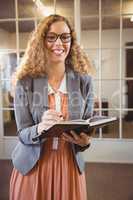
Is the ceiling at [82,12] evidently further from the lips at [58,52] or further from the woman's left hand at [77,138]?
the woman's left hand at [77,138]

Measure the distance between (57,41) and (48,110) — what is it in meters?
0.28

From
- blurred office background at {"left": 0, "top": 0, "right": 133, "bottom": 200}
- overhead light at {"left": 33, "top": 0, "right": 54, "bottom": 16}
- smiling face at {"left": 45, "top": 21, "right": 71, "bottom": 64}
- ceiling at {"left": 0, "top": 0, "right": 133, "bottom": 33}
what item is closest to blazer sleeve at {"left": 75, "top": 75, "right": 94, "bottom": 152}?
smiling face at {"left": 45, "top": 21, "right": 71, "bottom": 64}

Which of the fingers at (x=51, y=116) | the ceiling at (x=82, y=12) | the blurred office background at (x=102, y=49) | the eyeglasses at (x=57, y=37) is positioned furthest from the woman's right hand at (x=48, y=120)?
the ceiling at (x=82, y=12)

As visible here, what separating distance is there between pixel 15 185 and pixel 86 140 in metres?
0.36

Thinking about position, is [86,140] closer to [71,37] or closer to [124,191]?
[71,37]

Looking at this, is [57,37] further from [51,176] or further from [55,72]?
[51,176]

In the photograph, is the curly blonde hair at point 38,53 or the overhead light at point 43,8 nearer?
the curly blonde hair at point 38,53

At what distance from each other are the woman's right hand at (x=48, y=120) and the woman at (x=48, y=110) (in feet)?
0.10

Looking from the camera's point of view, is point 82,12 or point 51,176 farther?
point 82,12

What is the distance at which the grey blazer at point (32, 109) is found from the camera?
1.09m

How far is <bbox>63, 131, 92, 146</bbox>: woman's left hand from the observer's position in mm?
1088

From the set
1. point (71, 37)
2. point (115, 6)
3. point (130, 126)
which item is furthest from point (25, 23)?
point (71, 37)

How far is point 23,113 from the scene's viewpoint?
1094mm

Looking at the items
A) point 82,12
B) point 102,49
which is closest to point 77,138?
point 102,49
